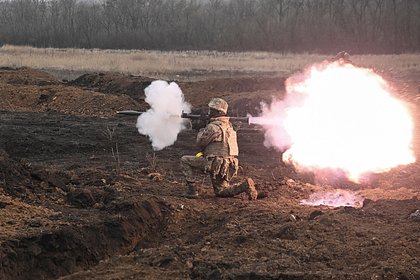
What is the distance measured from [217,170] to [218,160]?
171 mm

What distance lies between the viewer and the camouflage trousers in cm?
955

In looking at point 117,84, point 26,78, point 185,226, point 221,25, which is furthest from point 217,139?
point 221,25

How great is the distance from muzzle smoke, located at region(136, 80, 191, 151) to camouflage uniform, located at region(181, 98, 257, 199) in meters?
1.14

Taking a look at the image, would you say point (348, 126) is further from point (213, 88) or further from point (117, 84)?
point (117, 84)

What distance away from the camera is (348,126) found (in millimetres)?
12242

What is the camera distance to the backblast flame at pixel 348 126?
12.2 metres

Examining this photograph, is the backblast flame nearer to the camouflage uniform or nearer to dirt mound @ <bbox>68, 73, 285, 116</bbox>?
the camouflage uniform

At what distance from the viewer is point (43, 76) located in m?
33.2

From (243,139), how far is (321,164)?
511 cm

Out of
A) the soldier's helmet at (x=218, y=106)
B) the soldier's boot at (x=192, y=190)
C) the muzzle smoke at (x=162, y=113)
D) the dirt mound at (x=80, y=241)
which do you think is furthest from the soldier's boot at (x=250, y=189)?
the muzzle smoke at (x=162, y=113)

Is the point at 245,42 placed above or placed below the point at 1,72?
above

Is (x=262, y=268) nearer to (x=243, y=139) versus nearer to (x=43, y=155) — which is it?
(x=43, y=155)

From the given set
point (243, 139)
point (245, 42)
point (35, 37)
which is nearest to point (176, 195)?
point (243, 139)

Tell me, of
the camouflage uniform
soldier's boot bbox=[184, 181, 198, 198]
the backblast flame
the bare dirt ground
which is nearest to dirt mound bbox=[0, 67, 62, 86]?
the bare dirt ground
